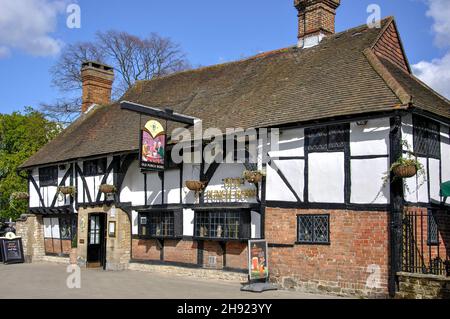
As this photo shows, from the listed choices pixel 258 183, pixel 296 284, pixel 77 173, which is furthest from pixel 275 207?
pixel 77 173

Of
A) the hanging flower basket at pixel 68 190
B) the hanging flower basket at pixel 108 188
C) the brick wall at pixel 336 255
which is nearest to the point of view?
the brick wall at pixel 336 255

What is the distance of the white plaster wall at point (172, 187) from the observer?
16.0 metres

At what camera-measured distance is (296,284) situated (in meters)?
12.6

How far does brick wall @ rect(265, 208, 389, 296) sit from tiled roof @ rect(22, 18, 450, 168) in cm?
232

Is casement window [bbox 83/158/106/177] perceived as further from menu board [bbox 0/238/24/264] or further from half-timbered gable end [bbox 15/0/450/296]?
menu board [bbox 0/238/24/264]

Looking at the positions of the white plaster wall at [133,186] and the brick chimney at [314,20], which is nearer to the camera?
Result: the brick chimney at [314,20]

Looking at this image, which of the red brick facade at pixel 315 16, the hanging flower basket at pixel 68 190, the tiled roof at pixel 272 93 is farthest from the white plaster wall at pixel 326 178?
the hanging flower basket at pixel 68 190

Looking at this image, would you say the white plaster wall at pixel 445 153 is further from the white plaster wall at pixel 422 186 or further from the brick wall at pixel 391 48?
the brick wall at pixel 391 48

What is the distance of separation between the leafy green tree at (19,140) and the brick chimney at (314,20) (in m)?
19.6

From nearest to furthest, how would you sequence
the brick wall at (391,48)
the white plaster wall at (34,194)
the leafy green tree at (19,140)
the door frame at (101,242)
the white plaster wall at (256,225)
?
the white plaster wall at (256,225) → the brick wall at (391,48) → the door frame at (101,242) → the white plaster wall at (34,194) → the leafy green tree at (19,140)

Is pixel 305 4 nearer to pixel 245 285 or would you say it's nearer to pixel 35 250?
pixel 245 285

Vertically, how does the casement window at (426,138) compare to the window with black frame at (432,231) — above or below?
above

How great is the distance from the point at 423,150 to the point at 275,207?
145 inches

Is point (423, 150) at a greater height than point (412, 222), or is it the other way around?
point (423, 150)
